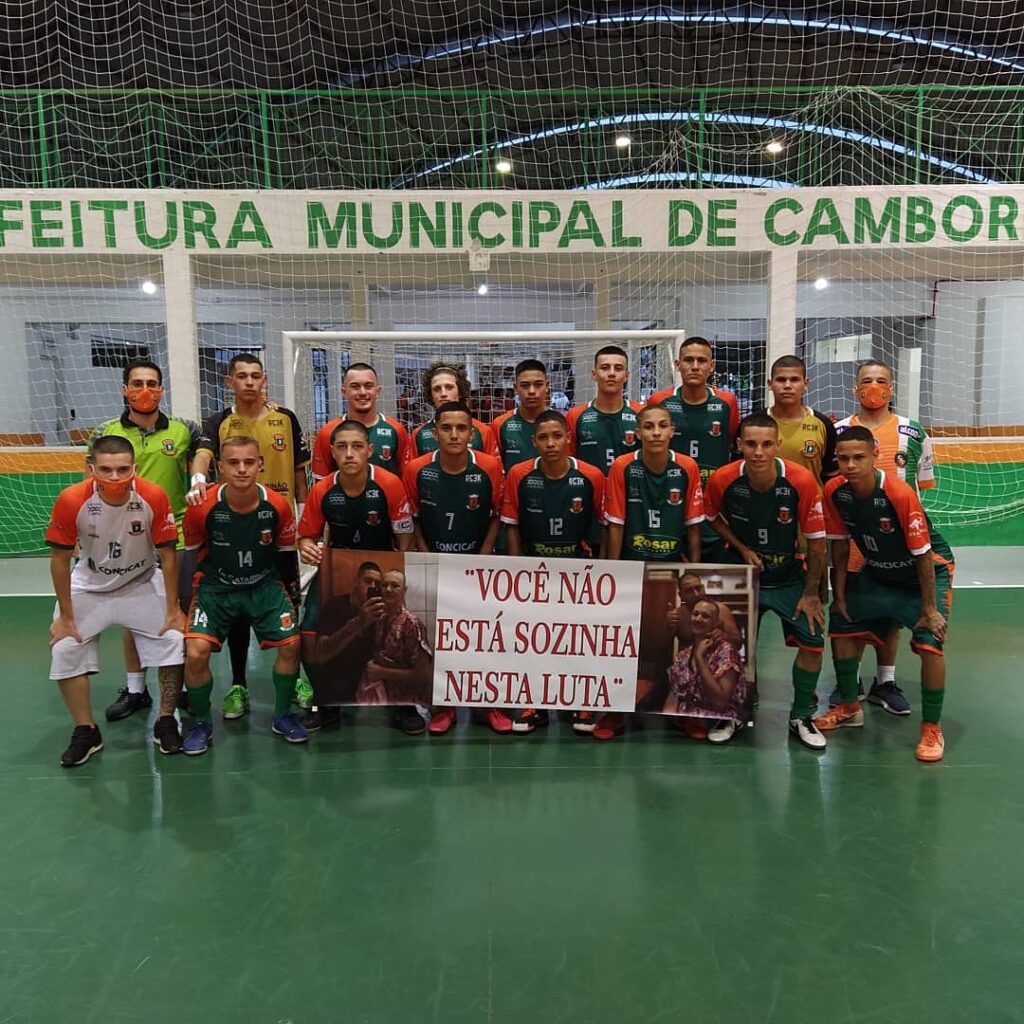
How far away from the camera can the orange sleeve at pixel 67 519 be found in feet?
11.7

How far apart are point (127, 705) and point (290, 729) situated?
3.51ft

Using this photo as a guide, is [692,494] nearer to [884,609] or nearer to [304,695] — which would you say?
[884,609]

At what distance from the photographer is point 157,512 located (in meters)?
3.77

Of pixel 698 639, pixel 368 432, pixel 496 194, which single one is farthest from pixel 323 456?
pixel 496 194

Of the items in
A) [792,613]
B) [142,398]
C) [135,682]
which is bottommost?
[135,682]

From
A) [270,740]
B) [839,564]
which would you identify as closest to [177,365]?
[270,740]

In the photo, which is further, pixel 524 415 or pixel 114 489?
pixel 524 415

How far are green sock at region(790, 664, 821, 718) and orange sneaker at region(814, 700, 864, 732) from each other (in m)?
0.16

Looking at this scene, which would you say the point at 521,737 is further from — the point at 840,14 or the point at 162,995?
the point at 840,14

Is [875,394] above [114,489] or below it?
above

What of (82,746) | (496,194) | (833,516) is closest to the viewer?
(82,746)

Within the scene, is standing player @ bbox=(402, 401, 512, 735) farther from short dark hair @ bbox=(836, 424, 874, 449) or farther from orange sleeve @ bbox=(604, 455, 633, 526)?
short dark hair @ bbox=(836, 424, 874, 449)

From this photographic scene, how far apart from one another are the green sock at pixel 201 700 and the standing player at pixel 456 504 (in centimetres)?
112

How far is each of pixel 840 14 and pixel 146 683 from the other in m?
12.4
